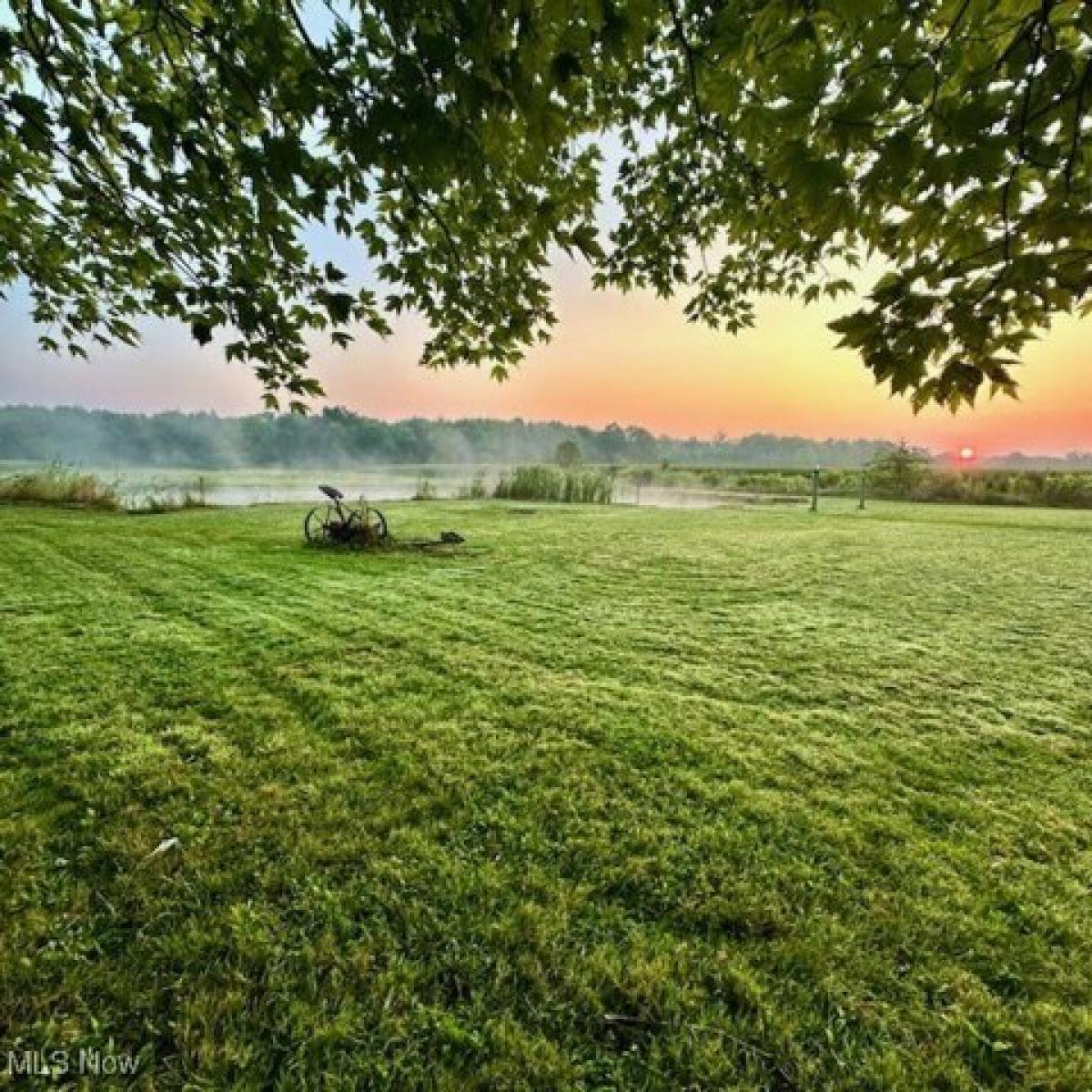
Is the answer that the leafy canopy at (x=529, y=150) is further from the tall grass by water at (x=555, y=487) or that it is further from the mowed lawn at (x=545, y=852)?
the tall grass by water at (x=555, y=487)

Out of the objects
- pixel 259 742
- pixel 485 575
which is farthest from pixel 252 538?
pixel 259 742

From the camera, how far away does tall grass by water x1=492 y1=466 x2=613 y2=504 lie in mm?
22109

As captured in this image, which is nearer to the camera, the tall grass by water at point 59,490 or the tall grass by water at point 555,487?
the tall grass by water at point 59,490

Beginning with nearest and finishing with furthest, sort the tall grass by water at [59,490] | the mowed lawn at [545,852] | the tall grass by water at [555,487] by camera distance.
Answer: the mowed lawn at [545,852], the tall grass by water at [59,490], the tall grass by water at [555,487]

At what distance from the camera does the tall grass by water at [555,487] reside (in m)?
22.1

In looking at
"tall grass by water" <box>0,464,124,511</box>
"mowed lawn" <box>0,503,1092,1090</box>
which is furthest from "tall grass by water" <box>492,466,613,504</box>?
"mowed lawn" <box>0,503,1092,1090</box>

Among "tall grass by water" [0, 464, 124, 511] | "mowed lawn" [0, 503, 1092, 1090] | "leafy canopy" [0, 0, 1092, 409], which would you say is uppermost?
"leafy canopy" [0, 0, 1092, 409]

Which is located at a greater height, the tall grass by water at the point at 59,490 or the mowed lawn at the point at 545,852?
the tall grass by water at the point at 59,490

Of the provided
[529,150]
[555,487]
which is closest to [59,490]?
[555,487]

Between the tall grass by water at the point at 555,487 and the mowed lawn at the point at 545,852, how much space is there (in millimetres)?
16926

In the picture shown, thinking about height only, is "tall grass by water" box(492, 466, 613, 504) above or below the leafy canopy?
below

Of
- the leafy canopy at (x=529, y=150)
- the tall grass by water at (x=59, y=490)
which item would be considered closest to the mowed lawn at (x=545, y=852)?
the leafy canopy at (x=529, y=150)

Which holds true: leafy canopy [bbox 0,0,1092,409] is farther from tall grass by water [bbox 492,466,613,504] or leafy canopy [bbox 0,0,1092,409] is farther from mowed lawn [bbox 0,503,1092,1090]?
tall grass by water [bbox 492,466,613,504]

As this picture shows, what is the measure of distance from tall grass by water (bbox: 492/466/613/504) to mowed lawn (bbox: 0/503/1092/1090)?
16926 millimetres
